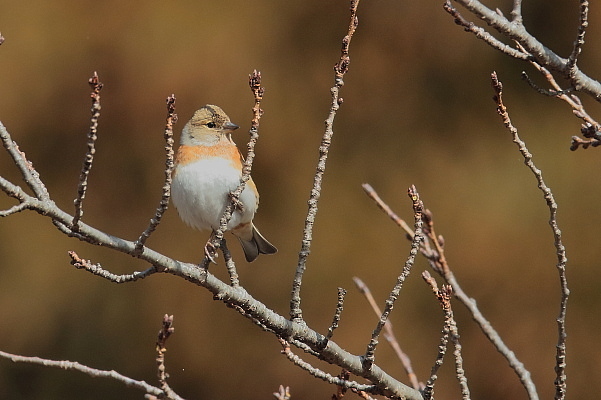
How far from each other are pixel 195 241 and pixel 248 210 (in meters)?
3.12

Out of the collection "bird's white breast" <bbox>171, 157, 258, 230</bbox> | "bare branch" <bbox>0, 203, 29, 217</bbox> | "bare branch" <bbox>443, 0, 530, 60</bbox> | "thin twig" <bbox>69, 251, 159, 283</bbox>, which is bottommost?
"bare branch" <bbox>0, 203, 29, 217</bbox>

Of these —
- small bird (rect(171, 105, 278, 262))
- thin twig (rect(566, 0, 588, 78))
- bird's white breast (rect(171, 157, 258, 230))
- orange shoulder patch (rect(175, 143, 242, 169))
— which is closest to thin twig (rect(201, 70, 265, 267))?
thin twig (rect(566, 0, 588, 78))

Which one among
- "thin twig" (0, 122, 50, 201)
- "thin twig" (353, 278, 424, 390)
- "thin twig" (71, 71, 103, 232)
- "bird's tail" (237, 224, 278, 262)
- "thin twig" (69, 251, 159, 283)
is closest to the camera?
"thin twig" (71, 71, 103, 232)

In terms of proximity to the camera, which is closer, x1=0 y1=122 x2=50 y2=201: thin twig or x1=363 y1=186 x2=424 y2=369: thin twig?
x1=0 y1=122 x2=50 y2=201: thin twig

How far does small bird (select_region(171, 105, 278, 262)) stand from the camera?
319 cm

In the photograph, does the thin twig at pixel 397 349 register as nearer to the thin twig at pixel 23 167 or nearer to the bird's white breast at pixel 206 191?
the bird's white breast at pixel 206 191

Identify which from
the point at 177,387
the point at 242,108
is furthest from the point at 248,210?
the point at 177,387

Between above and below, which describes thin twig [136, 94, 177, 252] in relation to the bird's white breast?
below

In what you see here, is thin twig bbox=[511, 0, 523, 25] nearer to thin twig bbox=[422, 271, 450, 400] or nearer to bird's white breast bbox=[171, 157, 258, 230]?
thin twig bbox=[422, 271, 450, 400]

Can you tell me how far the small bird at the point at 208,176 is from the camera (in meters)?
3.19

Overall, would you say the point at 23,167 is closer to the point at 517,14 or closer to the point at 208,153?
the point at 517,14

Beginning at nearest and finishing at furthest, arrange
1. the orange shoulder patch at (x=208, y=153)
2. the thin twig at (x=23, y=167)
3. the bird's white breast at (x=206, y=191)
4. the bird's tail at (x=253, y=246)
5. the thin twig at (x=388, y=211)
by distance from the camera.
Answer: the thin twig at (x=23, y=167)
the thin twig at (x=388, y=211)
the bird's white breast at (x=206, y=191)
the orange shoulder patch at (x=208, y=153)
the bird's tail at (x=253, y=246)

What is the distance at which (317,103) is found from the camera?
265 inches

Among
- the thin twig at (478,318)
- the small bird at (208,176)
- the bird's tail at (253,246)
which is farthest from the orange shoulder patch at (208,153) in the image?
the thin twig at (478,318)
